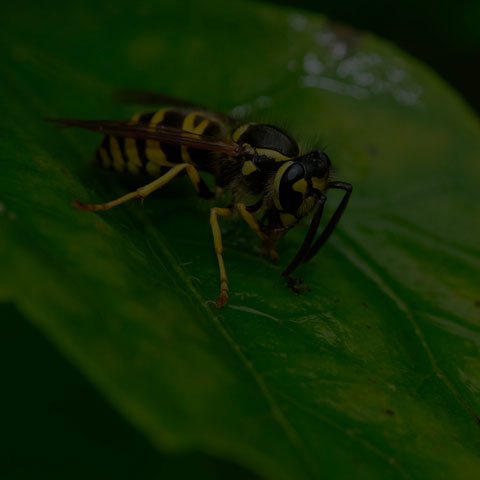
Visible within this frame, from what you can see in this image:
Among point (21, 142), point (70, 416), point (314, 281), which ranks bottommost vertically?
point (70, 416)

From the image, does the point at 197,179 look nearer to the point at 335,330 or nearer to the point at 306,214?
the point at 306,214

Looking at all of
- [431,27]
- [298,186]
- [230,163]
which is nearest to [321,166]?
[298,186]

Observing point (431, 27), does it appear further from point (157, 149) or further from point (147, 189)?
point (147, 189)

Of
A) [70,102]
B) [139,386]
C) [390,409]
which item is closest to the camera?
[139,386]

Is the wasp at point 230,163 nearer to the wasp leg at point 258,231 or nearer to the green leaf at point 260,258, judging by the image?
the wasp leg at point 258,231

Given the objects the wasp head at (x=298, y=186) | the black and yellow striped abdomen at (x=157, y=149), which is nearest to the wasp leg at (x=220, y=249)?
the wasp head at (x=298, y=186)

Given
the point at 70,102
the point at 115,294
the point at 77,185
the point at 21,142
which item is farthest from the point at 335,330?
the point at 70,102
